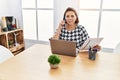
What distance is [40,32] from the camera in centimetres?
318

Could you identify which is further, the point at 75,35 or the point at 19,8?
the point at 19,8

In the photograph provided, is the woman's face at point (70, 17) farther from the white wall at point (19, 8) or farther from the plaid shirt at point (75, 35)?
the white wall at point (19, 8)

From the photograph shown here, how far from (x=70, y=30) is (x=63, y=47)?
0.58 m

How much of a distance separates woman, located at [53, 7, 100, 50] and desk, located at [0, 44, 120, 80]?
0.44m

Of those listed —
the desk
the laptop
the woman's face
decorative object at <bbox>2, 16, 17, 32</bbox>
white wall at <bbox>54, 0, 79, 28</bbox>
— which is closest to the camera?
the desk

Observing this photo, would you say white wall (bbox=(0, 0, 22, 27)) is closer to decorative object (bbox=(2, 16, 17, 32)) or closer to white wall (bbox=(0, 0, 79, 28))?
white wall (bbox=(0, 0, 79, 28))

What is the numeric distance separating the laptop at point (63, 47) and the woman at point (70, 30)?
0.43 meters

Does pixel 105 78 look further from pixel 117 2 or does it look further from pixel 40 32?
pixel 40 32

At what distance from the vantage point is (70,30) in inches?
78.5

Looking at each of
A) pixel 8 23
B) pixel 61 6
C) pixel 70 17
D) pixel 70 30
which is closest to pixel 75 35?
pixel 70 30

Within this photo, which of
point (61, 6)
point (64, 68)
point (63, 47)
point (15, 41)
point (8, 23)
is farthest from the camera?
point (15, 41)

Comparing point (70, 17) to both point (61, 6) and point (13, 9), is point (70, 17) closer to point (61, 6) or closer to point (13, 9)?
point (61, 6)

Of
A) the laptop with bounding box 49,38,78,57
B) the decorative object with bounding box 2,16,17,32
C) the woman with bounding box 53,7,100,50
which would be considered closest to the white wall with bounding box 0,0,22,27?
the decorative object with bounding box 2,16,17,32

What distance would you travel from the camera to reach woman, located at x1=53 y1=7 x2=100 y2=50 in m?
1.96
